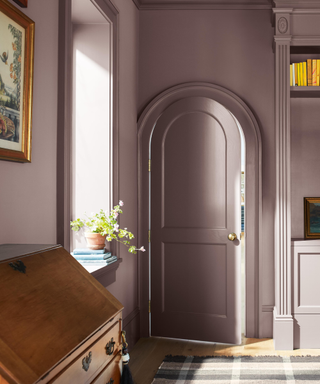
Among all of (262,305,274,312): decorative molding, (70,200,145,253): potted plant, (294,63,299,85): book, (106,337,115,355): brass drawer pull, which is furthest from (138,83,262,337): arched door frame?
(106,337,115,355): brass drawer pull

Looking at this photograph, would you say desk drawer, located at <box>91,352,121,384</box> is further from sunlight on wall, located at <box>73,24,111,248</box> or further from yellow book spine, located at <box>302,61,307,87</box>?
yellow book spine, located at <box>302,61,307,87</box>

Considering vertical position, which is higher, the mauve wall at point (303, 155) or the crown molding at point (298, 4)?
the crown molding at point (298, 4)

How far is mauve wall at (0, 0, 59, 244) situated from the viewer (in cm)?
152

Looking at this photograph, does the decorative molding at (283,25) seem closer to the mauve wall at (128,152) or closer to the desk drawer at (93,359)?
the mauve wall at (128,152)

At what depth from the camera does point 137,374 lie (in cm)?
273

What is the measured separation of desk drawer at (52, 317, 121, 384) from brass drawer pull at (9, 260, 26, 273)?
1.05 ft

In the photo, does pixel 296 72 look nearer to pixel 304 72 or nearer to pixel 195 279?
pixel 304 72

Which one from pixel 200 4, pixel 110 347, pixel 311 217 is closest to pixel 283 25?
pixel 200 4

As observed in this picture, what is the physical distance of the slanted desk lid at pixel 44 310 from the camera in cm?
90

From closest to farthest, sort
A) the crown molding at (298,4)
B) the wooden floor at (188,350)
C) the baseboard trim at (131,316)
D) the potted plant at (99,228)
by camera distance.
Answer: the potted plant at (99,228)
the wooden floor at (188,350)
the baseboard trim at (131,316)
the crown molding at (298,4)

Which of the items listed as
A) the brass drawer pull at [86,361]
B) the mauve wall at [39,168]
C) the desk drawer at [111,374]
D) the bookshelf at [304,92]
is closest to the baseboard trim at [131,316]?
the mauve wall at [39,168]

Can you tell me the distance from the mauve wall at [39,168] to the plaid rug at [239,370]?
5.16ft

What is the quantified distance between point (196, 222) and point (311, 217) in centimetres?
106

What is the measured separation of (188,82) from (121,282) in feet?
6.27
